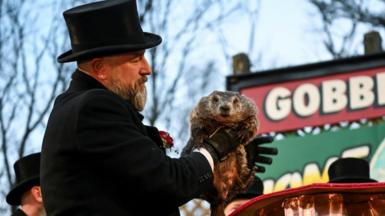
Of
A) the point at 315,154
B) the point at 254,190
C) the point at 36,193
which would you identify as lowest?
the point at 315,154

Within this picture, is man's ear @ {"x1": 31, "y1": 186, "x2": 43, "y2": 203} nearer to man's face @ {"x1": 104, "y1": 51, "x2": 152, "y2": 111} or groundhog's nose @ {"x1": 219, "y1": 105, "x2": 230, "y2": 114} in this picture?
groundhog's nose @ {"x1": 219, "y1": 105, "x2": 230, "y2": 114}

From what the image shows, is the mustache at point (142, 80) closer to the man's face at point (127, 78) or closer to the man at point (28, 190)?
the man's face at point (127, 78)

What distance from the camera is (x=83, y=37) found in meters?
2.77

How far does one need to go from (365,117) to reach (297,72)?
124 cm

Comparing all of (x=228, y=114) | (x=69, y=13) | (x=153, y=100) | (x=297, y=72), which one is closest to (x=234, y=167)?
(x=228, y=114)

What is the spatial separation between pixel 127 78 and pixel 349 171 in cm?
349

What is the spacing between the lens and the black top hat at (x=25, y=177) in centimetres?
541

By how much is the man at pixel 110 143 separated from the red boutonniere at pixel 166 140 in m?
0.15

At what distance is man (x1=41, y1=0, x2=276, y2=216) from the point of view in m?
2.51

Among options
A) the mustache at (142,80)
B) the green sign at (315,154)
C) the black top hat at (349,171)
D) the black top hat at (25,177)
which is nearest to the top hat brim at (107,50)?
the mustache at (142,80)

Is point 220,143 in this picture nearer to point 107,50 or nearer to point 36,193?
point 107,50

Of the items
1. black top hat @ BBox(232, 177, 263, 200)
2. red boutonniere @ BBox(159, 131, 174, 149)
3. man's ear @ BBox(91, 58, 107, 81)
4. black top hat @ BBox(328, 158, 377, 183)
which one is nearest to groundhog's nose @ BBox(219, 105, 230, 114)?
red boutonniere @ BBox(159, 131, 174, 149)

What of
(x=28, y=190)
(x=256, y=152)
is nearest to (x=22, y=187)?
(x=28, y=190)

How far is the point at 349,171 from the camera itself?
19.3 feet
